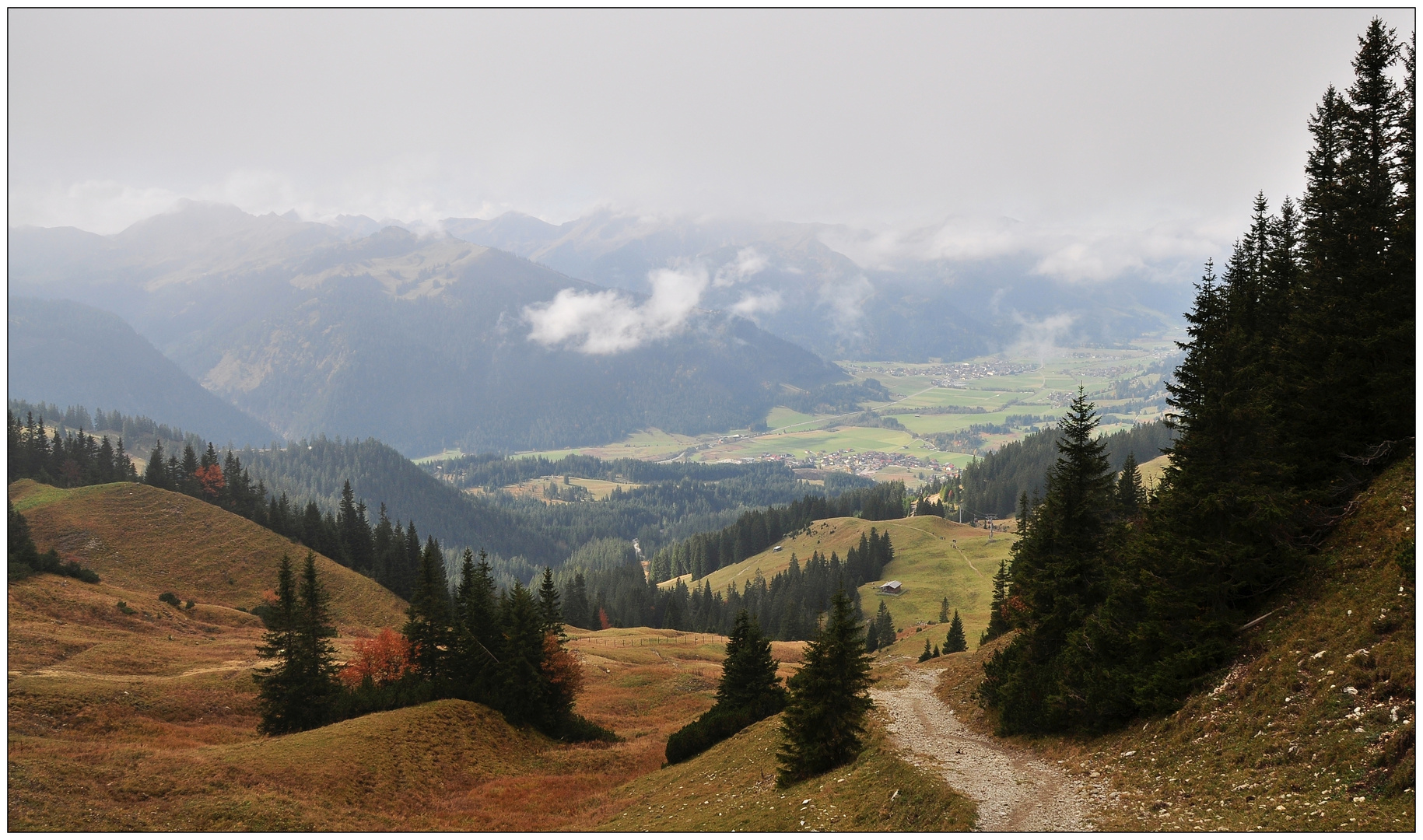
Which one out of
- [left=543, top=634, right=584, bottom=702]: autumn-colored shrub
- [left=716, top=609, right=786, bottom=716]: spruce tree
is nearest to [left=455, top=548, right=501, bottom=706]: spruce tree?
[left=543, top=634, right=584, bottom=702]: autumn-colored shrub

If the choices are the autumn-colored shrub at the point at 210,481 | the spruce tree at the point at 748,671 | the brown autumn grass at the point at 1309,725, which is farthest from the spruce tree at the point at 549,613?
the autumn-colored shrub at the point at 210,481

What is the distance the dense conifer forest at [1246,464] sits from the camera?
2716cm

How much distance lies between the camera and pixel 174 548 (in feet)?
357

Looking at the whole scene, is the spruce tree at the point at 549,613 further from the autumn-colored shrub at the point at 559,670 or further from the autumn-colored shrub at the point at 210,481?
the autumn-colored shrub at the point at 210,481

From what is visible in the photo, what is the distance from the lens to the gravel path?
72.6 ft

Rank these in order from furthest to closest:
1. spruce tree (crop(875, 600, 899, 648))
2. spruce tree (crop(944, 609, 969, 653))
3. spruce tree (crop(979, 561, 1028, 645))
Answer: spruce tree (crop(875, 600, 899, 648))
spruce tree (crop(944, 609, 969, 653))
spruce tree (crop(979, 561, 1028, 645))

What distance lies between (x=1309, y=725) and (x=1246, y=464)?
1016 cm

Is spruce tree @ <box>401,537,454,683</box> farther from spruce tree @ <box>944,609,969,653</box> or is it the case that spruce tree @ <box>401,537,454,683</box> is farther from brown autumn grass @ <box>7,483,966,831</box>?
spruce tree @ <box>944,609,969,653</box>

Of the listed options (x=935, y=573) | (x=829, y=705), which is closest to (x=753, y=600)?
(x=935, y=573)

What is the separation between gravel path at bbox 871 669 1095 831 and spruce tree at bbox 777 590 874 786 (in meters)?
2.92

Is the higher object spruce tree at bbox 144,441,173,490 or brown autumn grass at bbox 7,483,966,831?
spruce tree at bbox 144,441,173,490

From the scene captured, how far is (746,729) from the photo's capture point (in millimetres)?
47875

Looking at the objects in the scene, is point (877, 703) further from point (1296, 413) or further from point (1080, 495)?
point (1296, 413)

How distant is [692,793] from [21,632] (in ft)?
206
